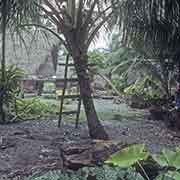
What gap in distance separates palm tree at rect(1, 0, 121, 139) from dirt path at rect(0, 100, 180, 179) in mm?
698

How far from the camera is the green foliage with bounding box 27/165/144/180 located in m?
2.82

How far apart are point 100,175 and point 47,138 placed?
2986 mm

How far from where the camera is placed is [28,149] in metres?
5.00

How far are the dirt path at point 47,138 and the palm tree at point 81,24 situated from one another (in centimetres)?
70

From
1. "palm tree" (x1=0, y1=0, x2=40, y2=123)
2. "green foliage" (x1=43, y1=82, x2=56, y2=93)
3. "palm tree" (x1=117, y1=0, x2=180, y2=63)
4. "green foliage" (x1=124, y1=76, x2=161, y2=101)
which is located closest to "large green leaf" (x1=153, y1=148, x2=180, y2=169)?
"palm tree" (x1=117, y1=0, x2=180, y2=63)

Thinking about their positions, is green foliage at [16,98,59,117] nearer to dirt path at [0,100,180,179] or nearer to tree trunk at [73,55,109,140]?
dirt path at [0,100,180,179]

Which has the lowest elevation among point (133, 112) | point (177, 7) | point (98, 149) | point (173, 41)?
point (133, 112)

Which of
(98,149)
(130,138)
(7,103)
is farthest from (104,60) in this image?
(98,149)

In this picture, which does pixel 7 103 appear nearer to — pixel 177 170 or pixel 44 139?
Result: pixel 44 139

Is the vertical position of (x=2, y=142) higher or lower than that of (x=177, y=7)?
lower

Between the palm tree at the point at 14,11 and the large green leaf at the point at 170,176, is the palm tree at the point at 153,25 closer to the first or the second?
the palm tree at the point at 14,11

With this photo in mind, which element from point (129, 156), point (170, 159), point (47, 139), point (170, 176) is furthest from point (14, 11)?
point (170, 176)

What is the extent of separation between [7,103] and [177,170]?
5.25 metres

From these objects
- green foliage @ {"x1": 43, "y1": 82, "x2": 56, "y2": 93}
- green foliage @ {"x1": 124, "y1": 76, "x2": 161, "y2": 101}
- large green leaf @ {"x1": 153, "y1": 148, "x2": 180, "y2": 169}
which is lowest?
green foliage @ {"x1": 43, "y1": 82, "x2": 56, "y2": 93}
